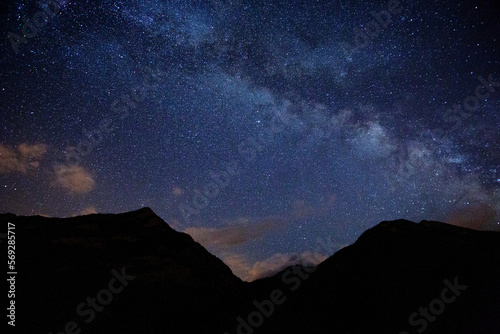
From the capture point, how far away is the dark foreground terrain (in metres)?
6.41

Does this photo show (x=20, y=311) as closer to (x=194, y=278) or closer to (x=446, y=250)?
(x=194, y=278)

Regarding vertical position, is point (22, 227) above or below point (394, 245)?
above

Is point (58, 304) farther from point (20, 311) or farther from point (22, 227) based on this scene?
point (22, 227)

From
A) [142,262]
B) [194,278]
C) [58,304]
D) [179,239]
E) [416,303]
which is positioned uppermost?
[179,239]

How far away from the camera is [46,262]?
831 cm

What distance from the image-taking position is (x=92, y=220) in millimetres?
10875

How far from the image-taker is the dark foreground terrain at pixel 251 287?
6.41 metres

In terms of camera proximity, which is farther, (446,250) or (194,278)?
(194,278)

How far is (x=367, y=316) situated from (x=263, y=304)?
324cm

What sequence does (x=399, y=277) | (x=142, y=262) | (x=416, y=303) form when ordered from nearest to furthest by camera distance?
(x=416, y=303), (x=399, y=277), (x=142, y=262)

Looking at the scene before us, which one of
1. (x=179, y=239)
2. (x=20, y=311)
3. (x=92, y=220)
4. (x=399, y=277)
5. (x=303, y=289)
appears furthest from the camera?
(x=179, y=239)

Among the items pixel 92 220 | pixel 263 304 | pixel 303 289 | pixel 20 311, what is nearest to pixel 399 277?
pixel 303 289

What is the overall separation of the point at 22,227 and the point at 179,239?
611cm

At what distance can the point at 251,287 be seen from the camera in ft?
34.0
